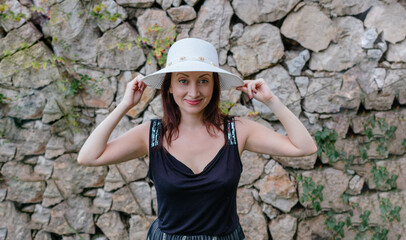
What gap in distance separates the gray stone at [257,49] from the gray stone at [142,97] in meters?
0.76

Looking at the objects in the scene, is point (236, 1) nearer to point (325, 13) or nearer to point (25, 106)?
point (325, 13)

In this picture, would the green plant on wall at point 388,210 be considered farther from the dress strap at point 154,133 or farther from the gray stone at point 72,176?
the gray stone at point 72,176

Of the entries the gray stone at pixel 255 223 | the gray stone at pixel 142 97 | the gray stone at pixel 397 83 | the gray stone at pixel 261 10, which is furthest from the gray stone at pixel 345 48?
the gray stone at pixel 142 97

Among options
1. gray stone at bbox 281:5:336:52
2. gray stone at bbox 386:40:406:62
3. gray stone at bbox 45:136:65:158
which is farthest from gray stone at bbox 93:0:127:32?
gray stone at bbox 386:40:406:62

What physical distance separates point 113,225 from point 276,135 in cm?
191

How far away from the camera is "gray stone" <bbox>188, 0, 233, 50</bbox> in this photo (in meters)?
2.54

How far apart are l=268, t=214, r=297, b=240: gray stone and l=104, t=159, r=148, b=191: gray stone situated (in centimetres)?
→ 116

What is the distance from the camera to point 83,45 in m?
2.80

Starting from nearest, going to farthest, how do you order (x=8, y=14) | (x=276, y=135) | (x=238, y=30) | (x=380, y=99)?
(x=276, y=135)
(x=380, y=99)
(x=238, y=30)
(x=8, y=14)

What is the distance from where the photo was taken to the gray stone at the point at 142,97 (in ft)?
8.96

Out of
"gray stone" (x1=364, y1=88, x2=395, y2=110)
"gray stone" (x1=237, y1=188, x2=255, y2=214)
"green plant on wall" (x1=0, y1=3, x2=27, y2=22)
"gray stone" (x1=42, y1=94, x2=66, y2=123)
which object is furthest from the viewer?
"gray stone" (x1=42, y1=94, x2=66, y2=123)

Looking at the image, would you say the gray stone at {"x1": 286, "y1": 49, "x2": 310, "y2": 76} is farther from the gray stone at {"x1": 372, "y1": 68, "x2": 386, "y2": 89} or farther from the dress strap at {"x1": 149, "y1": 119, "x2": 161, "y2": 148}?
the dress strap at {"x1": 149, "y1": 119, "x2": 161, "y2": 148}

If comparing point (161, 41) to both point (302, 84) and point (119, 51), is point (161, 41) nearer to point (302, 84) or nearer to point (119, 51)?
point (119, 51)

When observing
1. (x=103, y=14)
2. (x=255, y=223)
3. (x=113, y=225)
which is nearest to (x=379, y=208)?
(x=255, y=223)
